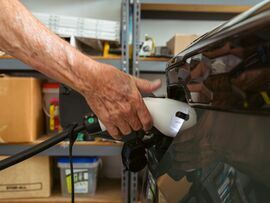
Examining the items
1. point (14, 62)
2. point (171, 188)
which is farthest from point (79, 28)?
point (171, 188)

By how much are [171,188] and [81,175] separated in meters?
1.04

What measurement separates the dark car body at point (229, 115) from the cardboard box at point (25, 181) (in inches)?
42.5

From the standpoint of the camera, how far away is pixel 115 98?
1.55ft

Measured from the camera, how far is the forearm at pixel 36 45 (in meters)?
0.45

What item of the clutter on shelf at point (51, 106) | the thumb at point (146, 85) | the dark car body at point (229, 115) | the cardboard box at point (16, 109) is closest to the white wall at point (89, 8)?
the clutter on shelf at point (51, 106)

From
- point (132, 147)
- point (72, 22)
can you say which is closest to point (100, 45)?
point (72, 22)

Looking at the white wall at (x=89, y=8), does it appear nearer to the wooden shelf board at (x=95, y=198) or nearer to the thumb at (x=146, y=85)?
the wooden shelf board at (x=95, y=198)

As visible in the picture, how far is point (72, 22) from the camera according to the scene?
4.17ft

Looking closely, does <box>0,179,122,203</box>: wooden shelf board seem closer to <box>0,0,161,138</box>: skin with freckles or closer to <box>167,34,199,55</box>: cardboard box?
<box>167,34,199,55</box>: cardboard box

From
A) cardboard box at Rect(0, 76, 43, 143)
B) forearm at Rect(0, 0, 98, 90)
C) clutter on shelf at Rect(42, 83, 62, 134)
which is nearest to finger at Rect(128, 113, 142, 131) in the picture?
forearm at Rect(0, 0, 98, 90)

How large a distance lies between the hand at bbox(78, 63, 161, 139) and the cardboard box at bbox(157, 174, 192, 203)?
110 millimetres

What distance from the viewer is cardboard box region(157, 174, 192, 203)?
336mm

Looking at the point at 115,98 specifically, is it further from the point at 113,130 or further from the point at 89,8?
the point at 89,8

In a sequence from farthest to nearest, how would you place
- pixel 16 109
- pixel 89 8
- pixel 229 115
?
1. pixel 89 8
2. pixel 16 109
3. pixel 229 115
